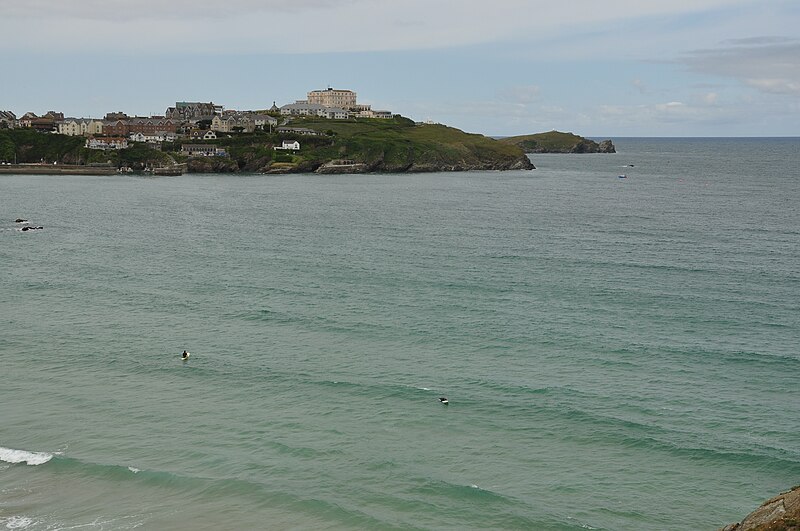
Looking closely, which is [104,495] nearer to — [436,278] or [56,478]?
[56,478]

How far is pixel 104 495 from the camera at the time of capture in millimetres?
30766

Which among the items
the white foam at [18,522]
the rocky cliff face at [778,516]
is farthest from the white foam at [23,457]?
the rocky cliff face at [778,516]

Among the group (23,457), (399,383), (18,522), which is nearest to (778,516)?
(399,383)

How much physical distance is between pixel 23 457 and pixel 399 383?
61.6ft

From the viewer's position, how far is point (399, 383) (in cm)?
4188

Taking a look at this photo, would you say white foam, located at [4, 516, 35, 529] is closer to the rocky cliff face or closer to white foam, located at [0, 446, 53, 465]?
white foam, located at [0, 446, 53, 465]

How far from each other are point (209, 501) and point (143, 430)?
8045mm

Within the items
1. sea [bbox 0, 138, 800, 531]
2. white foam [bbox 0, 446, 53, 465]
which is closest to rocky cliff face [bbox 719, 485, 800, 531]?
sea [bbox 0, 138, 800, 531]

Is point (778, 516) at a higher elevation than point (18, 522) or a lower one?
higher

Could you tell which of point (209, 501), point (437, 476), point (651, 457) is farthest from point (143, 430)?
point (651, 457)

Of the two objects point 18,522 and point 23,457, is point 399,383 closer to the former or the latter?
point 23,457

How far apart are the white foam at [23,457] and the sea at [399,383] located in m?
0.14

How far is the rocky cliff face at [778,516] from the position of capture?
1977cm

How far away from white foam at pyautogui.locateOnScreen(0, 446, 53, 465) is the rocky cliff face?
2802 centimetres
